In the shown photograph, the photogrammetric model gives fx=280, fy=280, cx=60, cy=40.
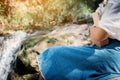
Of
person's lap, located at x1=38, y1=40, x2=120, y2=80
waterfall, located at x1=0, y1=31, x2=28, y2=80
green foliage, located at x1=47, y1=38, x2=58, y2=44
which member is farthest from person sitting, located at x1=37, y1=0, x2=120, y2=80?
waterfall, located at x1=0, y1=31, x2=28, y2=80

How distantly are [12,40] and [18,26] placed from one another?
0.86 m

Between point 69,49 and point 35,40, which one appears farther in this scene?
point 35,40

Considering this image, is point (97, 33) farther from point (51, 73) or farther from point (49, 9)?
point (49, 9)

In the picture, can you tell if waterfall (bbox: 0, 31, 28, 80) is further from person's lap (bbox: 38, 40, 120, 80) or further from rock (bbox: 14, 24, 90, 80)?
person's lap (bbox: 38, 40, 120, 80)

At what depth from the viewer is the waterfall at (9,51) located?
14.8ft

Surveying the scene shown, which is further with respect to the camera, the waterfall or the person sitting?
the waterfall

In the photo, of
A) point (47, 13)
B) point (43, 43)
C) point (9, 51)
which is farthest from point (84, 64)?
point (47, 13)

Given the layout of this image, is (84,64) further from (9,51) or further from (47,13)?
(47,13)

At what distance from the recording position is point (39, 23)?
6023mm

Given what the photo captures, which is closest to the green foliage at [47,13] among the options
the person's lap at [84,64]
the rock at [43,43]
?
the rock at [43,43]

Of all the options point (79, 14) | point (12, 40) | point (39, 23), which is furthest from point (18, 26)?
point (79, 14)

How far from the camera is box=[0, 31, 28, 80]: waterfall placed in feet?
14.8

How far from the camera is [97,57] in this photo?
6.66 ft

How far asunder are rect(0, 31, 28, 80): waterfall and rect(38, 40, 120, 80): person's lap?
2493 mm
